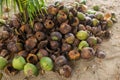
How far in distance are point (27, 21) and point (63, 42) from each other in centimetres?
34

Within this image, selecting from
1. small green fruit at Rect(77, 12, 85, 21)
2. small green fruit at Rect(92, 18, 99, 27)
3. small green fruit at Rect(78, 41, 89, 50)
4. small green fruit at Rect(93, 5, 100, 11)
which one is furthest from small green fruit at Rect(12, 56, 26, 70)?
small green fruit at Rect(93, 5, 100, 11)

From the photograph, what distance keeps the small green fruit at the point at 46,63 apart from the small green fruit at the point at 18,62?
0.14 metres

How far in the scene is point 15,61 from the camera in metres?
1.75

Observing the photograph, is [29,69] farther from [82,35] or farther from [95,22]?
[95,22]

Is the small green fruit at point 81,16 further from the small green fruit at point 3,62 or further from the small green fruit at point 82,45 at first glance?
the small green fruit at point 3,62

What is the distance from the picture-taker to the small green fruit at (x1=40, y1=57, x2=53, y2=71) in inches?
68.1

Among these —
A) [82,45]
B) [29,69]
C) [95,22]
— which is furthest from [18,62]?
[95,22]

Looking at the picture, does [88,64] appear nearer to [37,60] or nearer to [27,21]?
[37,60]

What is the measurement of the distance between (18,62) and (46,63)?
8.3 inches

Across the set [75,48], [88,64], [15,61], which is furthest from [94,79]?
[15,61]

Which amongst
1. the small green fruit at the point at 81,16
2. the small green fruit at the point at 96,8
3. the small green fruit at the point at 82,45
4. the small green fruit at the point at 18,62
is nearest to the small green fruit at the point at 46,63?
the small green fruit at the point at 18,62

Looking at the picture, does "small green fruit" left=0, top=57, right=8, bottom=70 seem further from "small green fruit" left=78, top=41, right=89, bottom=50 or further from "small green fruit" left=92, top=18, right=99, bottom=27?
"small green fruit" left=92, top=18, right=99, bottom=27

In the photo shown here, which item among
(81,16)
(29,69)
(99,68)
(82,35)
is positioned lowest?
(99,68)

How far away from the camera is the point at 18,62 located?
1738mm
